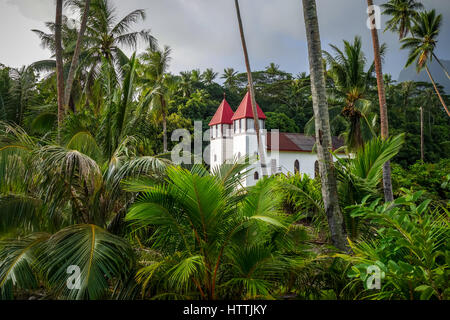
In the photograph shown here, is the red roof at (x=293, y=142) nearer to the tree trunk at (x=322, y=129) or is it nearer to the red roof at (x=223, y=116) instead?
the red roof at (x=223, y=116)

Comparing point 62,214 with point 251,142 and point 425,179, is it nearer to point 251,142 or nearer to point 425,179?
point 425,179

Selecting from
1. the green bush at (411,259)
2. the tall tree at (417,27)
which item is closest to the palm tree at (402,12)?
the tall tree at (417,27)

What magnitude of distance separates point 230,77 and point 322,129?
43.5 m

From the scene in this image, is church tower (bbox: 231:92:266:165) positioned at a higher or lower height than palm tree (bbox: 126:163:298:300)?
higher

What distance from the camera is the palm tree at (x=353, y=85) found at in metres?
17.0

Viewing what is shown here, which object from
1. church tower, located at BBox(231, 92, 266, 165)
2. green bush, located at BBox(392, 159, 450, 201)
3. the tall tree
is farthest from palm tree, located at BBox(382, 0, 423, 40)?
green bush, located at BBox(392, 159, 450, 201)

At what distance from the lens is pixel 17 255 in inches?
155

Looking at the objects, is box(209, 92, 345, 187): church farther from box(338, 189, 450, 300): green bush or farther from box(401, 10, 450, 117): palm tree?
box(338, 189, 450, 300): green bush

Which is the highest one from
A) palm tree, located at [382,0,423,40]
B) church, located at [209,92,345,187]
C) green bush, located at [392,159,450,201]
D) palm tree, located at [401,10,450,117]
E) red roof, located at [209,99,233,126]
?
palm tree, located at [382,0,423,40]

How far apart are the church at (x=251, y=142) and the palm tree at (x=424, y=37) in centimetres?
1027

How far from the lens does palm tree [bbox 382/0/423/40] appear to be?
23.9 m

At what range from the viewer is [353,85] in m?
17.3

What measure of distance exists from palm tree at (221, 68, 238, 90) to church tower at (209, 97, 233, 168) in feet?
55.8
